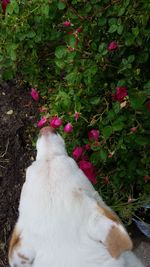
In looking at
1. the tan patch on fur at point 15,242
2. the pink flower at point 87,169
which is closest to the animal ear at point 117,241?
the tan patch on fur at point 15,242

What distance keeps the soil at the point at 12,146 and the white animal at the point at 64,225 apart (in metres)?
1.17

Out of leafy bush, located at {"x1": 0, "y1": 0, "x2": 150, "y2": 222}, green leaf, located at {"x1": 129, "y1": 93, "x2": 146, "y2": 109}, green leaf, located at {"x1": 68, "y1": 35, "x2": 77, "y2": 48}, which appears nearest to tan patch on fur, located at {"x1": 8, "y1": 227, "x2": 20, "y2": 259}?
leafy bush, located at {"x1": 0, "y1": 0, "x2": 150, "y2": 222}

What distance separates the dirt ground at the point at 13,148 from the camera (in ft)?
11.3

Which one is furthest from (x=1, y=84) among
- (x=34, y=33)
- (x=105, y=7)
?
(x=105, y=7)

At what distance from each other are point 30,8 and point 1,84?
1262 millimetres

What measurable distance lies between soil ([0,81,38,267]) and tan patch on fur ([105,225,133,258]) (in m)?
1.46

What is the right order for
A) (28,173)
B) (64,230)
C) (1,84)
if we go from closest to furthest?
(64,230)
(28,173)
(1,84)

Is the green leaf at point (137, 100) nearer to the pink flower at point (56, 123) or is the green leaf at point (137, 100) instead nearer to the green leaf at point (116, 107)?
the green leaf at point (116, 107)

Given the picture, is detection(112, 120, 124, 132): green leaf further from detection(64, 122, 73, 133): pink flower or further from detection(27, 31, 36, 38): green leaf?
detection(27, 31, 36, 38): green leaf

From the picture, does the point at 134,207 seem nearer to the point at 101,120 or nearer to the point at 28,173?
the point at 101,120

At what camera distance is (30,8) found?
9.07 feet

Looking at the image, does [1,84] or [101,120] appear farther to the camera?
[1,84]

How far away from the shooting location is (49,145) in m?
2.41

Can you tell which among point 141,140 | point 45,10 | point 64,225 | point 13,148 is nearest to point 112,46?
point 45,10
